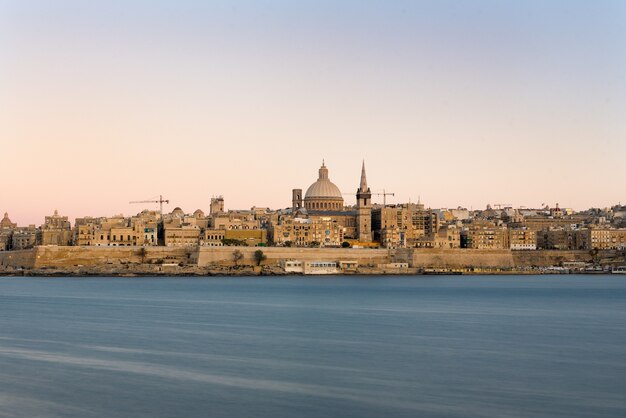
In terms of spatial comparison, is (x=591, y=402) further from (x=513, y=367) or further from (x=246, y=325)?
(x=246, y=325)

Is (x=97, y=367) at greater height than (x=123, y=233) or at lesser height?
lesser

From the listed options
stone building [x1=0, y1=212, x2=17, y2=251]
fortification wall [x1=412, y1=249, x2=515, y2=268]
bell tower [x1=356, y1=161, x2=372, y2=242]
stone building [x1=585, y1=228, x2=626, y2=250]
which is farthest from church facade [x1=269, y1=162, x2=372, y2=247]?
stone building [x1=0, y1=212, x2=17, y2=251]

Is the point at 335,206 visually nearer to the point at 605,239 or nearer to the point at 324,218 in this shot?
the point at 324,218

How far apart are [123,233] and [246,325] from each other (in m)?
36.8

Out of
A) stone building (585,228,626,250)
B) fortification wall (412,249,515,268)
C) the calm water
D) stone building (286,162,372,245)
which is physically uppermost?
stone building (286,162,372,245)

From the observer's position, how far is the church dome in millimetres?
72812

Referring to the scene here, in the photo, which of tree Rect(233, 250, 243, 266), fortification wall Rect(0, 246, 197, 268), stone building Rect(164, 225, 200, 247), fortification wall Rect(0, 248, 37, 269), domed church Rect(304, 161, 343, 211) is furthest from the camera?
domed church Rect(304, 161, 343, 211)

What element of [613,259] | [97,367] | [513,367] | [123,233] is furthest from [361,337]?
[613,259]

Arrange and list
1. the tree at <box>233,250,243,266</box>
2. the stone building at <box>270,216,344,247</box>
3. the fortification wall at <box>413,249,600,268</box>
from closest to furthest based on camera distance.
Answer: the tree at <box>233,250,243,266</box> → the fortification wall at <box>413,249,600,268</box> → the stone building at <box>270,216,344,247</box>

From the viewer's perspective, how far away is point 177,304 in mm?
30172

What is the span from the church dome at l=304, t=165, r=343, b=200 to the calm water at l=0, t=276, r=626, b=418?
42.4 meters

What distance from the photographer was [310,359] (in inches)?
676

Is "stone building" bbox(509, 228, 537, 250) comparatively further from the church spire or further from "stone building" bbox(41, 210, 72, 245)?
"stone building" bbox(41, 210, 72, 245)

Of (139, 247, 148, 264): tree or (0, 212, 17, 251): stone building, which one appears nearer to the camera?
(139, 247, 148, 264): tree
